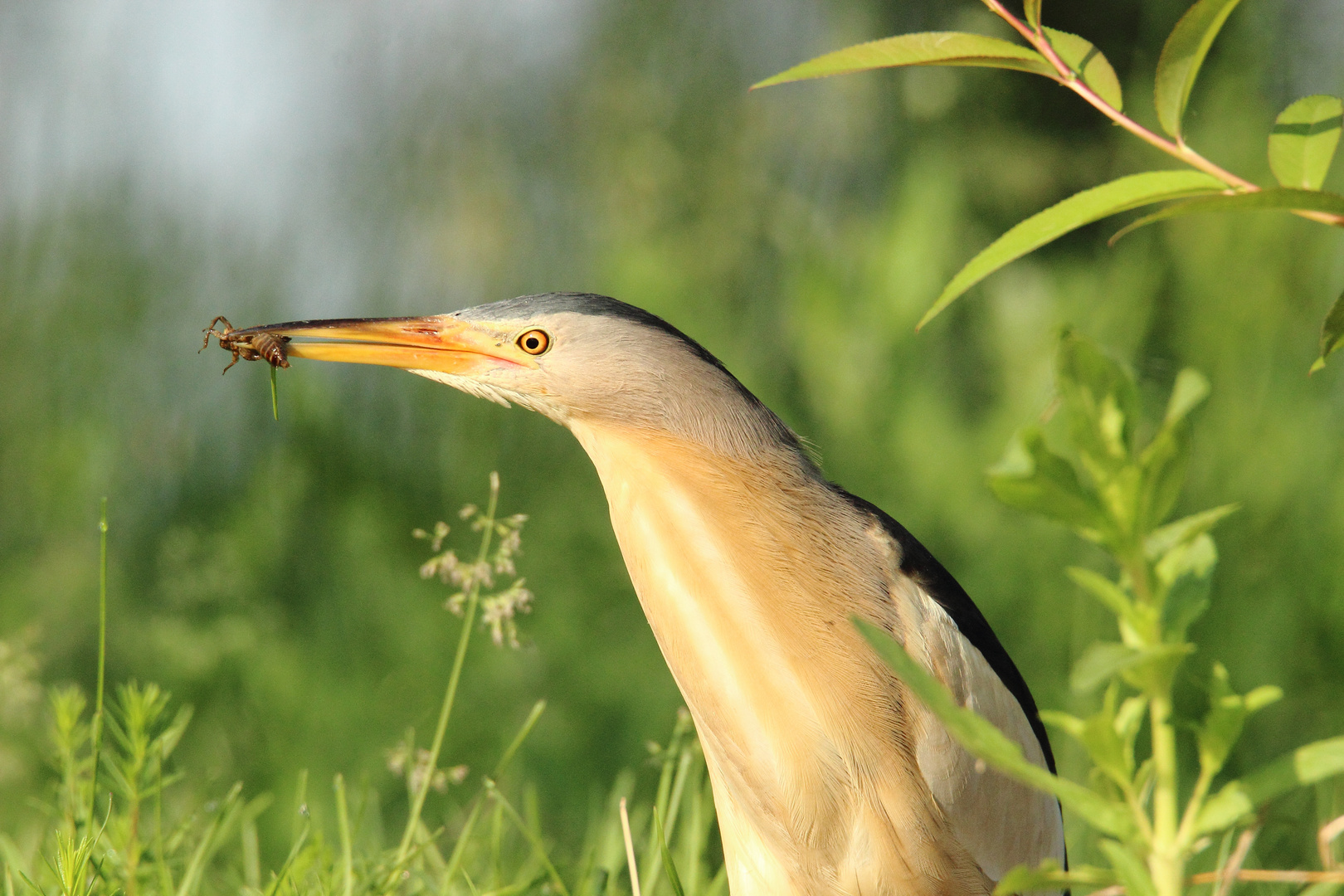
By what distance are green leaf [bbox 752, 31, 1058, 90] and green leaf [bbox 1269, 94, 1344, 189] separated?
0.45ft

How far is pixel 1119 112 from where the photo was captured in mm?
706

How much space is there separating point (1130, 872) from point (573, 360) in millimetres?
903

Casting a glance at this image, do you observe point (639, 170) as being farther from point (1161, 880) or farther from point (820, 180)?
point (1161, 880)

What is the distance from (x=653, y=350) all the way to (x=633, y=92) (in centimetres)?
277

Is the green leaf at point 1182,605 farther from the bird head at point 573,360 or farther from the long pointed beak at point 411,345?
the long pointed beak at point 411,345

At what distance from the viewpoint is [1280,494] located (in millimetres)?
2834

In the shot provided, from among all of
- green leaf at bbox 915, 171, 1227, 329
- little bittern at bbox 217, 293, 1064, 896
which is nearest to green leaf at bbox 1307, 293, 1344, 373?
green leaf at bbox 915, 171, 1227, 329

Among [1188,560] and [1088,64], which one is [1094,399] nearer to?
[1188,560]

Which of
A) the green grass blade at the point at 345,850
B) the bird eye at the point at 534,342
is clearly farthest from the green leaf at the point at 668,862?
the bird eye at the point at 534,342

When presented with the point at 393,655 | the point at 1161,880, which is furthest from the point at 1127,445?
the point at 393,655

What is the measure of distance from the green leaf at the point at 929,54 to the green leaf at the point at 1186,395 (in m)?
0.29

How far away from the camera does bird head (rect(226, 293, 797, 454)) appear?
125 cm

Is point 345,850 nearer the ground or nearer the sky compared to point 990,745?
nearer the ground

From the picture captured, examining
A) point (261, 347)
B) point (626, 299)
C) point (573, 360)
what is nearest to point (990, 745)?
point (573, 360)
